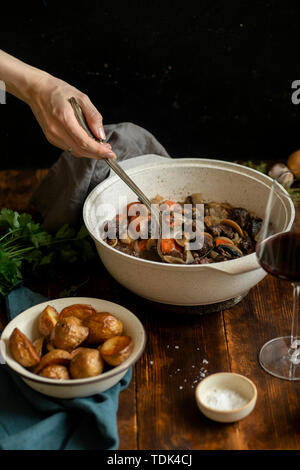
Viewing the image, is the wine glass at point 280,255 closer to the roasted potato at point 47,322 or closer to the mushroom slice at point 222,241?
the mushroom slice at point 222,241

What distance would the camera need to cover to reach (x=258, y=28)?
245cm

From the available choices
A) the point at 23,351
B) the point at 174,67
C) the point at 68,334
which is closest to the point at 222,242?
the point at 68,334

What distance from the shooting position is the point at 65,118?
5.59 ft

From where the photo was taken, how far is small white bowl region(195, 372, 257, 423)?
1.33 meters

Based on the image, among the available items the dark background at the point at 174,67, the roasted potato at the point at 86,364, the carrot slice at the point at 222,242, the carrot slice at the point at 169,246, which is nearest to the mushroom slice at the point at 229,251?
the carrot slice at the point at 222,242

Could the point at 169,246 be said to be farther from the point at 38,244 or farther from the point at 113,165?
the point at 38,244

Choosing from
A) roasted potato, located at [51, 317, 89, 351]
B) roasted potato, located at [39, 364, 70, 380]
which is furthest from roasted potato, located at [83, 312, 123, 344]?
roasted potato, located at [39, 364, 70, 380]

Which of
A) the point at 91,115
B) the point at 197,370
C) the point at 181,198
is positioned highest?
the point at 91,115

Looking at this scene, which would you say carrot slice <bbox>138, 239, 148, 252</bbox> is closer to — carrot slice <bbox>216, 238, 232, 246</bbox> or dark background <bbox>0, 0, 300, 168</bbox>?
carrot slice <bbox>216, 238, 232, 246</bbox>

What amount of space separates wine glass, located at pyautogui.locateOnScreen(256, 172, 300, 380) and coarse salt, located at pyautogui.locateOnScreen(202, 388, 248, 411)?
0.16 metres

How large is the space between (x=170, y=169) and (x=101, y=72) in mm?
720

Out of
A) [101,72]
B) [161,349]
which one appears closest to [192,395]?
[161,349]

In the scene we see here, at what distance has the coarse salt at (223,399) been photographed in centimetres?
136

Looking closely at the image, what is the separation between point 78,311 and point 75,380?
0.79ft
